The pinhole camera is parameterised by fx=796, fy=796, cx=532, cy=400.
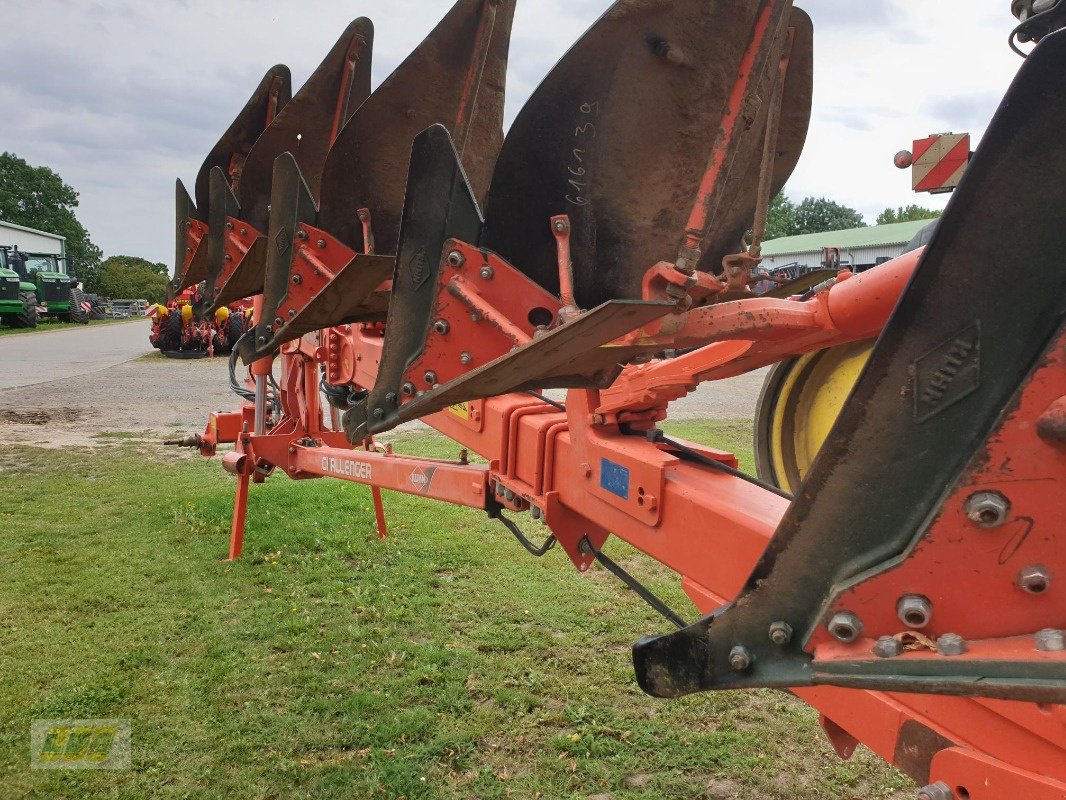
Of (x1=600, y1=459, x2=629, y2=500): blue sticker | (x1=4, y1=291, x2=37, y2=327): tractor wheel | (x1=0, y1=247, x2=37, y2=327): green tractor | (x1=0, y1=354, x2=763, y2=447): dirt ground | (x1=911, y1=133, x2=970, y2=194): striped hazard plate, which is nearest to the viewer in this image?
(x1=600, y1=459, x2=629, y2=500): blue sticker

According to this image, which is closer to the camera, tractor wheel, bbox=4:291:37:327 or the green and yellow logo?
the green and yellow logo

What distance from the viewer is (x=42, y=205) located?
65.4 metres

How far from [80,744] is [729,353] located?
9.59 feet

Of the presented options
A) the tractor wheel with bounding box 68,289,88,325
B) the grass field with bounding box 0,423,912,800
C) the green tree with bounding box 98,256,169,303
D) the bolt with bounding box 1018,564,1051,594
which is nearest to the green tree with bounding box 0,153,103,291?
the green tree with bounding box 98,256,169,303

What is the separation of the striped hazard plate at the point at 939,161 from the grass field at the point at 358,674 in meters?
2.68

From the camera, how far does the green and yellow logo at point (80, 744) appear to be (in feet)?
9.91

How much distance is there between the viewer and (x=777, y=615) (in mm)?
1293

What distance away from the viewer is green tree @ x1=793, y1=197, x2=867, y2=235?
62.5 meters

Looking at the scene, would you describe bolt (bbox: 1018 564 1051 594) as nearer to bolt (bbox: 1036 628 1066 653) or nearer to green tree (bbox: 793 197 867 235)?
bolt (bbox: 1036 628 1066 653)

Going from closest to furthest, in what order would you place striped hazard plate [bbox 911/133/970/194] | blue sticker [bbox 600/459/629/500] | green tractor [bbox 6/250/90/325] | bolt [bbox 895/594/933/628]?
bolt [bbox 895/594/933/628]
blue sticker [bbox 600/459/629/500]
striped hazard plate [bbox 911/133/970/194]
green tractor [bbox 6/250/90/325]

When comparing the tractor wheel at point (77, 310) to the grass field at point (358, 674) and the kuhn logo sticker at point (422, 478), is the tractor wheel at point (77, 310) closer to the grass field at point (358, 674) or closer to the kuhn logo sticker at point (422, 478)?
the grass field at point (358, 674)

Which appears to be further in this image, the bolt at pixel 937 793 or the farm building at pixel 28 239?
the farm building at pixel 28 239

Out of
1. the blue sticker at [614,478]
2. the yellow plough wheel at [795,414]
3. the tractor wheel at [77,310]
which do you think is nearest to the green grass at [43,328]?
the tractor wheel at [77,310]

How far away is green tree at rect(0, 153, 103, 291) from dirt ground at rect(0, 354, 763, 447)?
5620 cm
